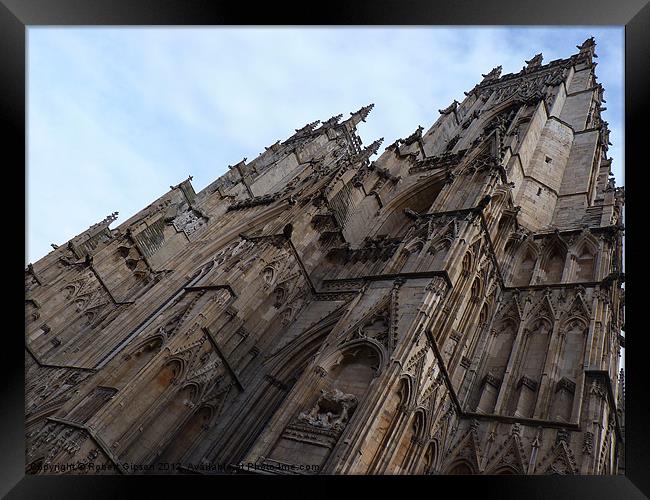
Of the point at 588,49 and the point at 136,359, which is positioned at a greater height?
the point at 588,49

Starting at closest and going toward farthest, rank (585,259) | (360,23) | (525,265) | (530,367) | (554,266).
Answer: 1. (360,23)
2. (530,367)
3. (585,259)
4. (554,266)
5. (525,265)

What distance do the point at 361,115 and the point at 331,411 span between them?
4066 cm

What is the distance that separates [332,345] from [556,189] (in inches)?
533

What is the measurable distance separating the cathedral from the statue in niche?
0.03 meters

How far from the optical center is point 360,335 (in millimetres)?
11375

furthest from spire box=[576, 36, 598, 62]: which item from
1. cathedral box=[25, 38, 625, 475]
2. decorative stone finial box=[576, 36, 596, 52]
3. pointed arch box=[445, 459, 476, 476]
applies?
pointed arch box=[445, 459, 476, 476]

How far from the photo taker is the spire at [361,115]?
47.4 m

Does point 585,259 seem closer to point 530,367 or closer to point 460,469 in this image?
point 530,367

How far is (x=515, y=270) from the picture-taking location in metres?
16.9

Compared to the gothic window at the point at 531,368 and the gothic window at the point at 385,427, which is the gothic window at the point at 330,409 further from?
the gothic window at the point at 531,368

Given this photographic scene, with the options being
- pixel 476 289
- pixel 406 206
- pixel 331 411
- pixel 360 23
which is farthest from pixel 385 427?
pixel 406 206

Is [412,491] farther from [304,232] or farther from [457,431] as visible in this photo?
[304,232]

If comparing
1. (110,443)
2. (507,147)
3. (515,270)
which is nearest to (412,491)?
(110,443)
